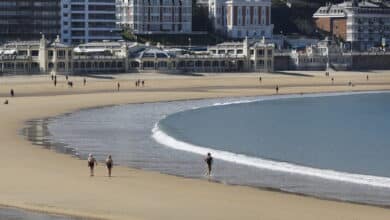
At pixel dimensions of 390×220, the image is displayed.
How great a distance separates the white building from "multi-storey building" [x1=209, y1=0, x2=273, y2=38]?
19.5 metres

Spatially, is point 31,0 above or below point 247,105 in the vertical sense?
above

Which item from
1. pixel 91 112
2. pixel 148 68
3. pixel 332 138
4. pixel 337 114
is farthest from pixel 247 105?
pixel 148 68

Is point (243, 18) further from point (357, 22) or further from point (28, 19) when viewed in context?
point (28, 19)

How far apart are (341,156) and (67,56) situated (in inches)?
2425

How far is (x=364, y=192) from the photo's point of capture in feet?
107

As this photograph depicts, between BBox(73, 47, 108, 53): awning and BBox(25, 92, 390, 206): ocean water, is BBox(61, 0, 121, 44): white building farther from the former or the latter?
BBox(25, 92, 390, 206): ocean water

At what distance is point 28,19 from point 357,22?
49.0 metres

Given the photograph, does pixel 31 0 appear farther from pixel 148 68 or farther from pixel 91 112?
pixel 91 112

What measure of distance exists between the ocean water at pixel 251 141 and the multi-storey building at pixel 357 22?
67363 mm

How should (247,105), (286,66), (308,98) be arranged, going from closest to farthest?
(247,105), (308,98), (286,66)

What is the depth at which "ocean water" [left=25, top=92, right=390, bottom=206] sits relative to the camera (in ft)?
117

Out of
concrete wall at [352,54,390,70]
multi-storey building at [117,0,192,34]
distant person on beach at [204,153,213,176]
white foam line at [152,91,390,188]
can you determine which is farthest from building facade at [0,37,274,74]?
distant person on beach at [204,153,213,176]

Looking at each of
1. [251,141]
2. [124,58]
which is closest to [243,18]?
[124,58]

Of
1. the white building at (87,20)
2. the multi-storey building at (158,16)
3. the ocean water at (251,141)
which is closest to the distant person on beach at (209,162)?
the ocean water at (251,141)
